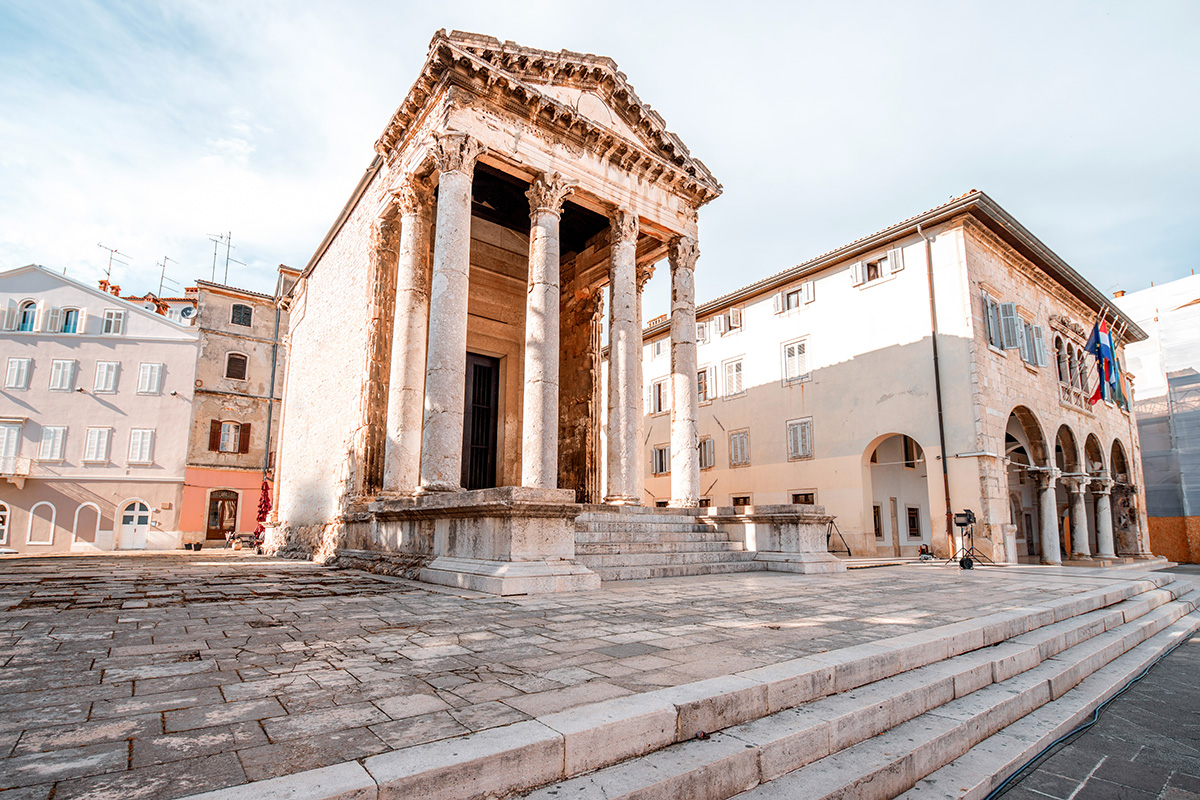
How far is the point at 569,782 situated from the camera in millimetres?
2252

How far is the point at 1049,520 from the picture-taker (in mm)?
19156

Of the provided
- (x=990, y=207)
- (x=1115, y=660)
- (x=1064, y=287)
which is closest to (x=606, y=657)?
(x=1115, y=660)

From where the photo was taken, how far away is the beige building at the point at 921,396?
54.8 ft

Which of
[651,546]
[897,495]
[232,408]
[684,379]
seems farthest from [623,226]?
[232,408]

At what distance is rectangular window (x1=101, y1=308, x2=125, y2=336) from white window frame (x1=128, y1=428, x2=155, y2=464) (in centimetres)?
397

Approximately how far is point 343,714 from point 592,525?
23.5 ft

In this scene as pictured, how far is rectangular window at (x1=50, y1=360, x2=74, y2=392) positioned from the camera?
23.6 meters

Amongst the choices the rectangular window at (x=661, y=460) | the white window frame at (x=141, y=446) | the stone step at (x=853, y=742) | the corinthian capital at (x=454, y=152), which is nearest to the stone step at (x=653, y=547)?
the stone step at (x=853, y=742)

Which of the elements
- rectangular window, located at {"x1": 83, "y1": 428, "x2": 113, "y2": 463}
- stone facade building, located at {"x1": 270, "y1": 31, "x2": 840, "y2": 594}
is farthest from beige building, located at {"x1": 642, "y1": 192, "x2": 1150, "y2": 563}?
rectangular window, located at {"x1": 83, "y1": 428, "x2": 113, "y2": 463}

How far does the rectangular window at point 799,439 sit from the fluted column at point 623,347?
360 inches

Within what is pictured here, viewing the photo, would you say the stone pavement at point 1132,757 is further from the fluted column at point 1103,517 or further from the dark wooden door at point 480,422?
the fluted column at point 1103,517

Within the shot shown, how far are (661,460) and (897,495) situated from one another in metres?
8.63

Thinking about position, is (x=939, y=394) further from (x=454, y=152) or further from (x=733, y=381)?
(x=454, y=152)

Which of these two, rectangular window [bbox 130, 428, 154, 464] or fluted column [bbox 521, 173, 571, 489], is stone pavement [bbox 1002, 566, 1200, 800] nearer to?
fluted column [bbox 521, 173, 571, 489]
